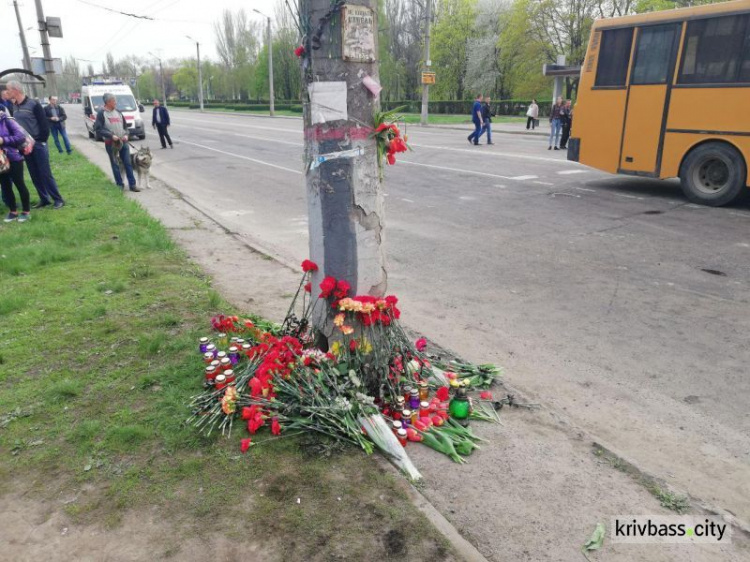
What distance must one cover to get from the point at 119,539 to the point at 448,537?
146cm

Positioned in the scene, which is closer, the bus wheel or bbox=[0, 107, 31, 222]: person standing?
bbox=[0, 107, 31, 222]: person standing

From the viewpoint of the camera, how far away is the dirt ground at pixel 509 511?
7.89 ft

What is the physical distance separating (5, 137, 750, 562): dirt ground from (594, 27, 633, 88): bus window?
9546mm

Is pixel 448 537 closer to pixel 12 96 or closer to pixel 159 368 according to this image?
pixel 159 368

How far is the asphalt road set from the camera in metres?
3.57

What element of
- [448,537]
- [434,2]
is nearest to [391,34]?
[434,2]

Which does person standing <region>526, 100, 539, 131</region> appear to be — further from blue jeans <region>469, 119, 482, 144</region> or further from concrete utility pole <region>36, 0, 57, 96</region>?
concrete utility pole <region>36, 0, 57, 96</region>

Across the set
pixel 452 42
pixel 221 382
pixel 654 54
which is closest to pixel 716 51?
pixel 654 54

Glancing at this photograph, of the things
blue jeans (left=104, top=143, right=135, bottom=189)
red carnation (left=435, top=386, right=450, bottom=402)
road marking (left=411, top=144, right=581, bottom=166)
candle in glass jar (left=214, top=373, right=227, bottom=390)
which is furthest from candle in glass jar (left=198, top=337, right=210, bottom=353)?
road marking (left=411, top=144, right=581, bottom=166)

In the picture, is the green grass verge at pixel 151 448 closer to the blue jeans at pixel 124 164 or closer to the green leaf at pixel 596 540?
the green leaf at pixel 596 540

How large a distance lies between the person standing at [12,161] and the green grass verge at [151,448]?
12.3 feet

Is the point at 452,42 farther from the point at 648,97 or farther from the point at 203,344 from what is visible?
the point at 203,344

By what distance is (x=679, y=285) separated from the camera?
6.03 metres

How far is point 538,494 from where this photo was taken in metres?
2.80
